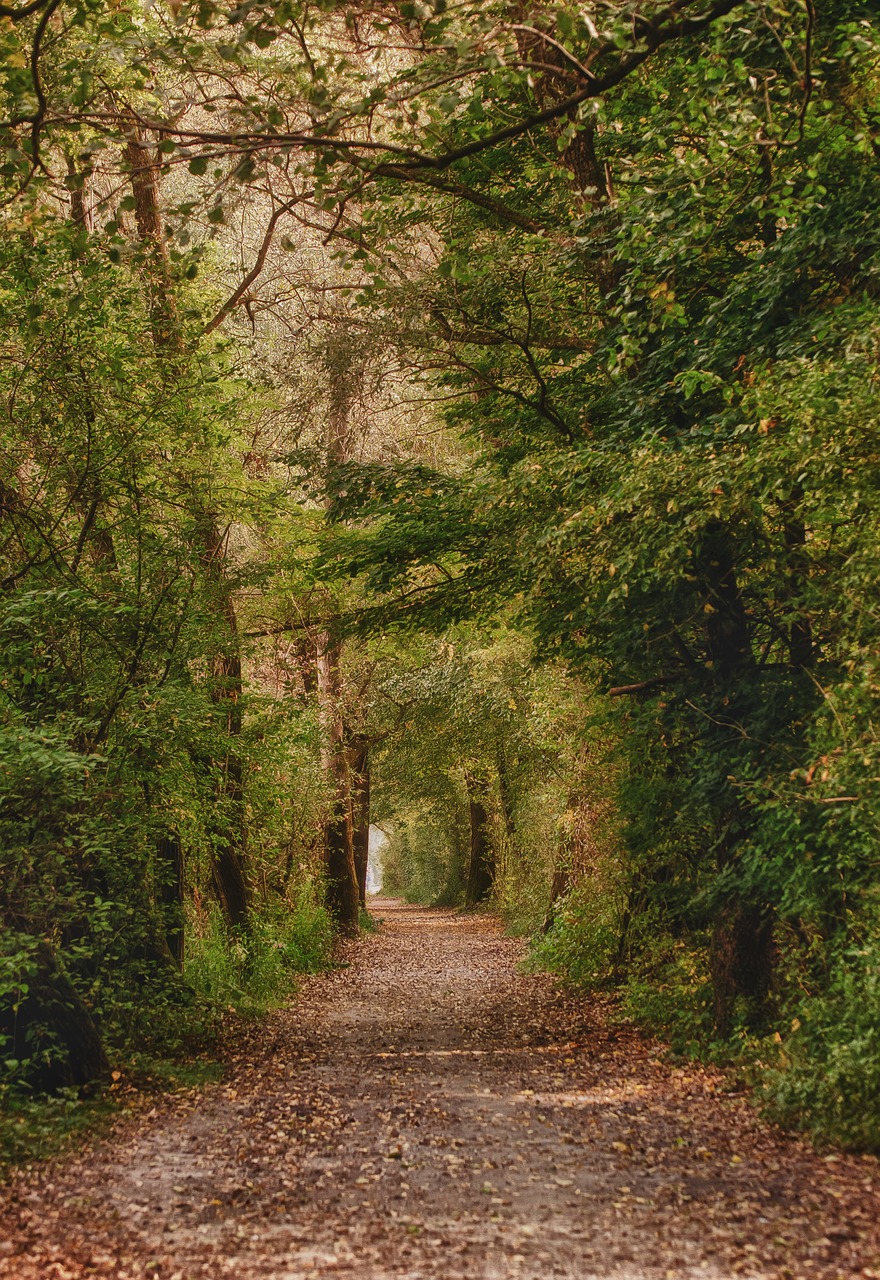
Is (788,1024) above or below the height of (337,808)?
below

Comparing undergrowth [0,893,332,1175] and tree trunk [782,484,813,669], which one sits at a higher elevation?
tree trunk [782,484,813,669]

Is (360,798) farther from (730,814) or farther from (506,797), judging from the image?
(730,814)

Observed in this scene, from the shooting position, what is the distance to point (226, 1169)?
6633 mm

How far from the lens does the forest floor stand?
4.97 metres

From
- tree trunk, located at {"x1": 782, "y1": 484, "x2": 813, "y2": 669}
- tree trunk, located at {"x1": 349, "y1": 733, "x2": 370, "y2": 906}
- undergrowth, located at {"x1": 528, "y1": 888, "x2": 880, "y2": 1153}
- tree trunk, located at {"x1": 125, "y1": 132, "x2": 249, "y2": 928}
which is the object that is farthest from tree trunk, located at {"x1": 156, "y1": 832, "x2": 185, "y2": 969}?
tree trunk, located at {"x1": 349, "y1": 733, "x2": 370, "y2": 906}

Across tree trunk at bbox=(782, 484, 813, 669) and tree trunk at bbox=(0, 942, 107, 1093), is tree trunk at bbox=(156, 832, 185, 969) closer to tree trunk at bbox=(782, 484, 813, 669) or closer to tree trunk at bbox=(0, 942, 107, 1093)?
tree trunk at bbox=(0, 942, 107, 1093)

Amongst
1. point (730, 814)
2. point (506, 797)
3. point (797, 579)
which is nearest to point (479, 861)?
point (506, 797)

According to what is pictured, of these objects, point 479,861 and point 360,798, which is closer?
point 360,798

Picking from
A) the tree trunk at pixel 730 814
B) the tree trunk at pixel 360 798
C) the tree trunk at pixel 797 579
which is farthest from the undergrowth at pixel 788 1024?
the tree trunk at pixel 360 798

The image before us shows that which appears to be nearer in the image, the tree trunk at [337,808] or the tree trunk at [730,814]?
the tree trunk at [730,814]

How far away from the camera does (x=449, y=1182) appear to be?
6.27 m

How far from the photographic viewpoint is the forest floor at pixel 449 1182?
4973 millimetres

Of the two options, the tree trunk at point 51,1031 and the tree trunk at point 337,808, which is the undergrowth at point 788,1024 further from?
the tree trunk at point 337,808

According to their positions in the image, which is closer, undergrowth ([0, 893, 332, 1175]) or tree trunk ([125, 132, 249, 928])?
undergrowth ([0, 893, 332, 1175])
